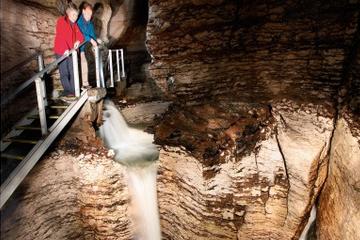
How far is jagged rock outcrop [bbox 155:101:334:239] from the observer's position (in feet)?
19.3

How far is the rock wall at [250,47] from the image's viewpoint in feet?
18.7

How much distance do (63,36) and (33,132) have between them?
212cm

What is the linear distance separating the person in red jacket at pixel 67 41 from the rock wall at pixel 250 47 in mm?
1632

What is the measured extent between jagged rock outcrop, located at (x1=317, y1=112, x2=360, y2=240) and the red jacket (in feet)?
18.5

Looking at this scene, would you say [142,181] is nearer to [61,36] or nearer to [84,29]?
[61,36]

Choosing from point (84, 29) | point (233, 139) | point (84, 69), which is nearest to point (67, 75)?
point (84, 69)

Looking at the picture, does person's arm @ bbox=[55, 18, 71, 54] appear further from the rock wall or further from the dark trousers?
the rock wall

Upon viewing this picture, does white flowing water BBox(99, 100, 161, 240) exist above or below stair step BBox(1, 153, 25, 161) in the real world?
below

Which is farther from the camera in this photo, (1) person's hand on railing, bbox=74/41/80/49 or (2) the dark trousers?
(2) the dark trousers

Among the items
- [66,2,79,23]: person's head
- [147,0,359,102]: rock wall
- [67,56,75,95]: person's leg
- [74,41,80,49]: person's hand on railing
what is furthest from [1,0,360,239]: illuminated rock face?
[66,2,79,23]: person's head

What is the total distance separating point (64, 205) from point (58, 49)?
332cm

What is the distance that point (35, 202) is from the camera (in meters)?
5.91

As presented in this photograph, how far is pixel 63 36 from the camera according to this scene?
259 inches

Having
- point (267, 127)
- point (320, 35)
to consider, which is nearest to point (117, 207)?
point (267, 127)
